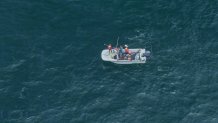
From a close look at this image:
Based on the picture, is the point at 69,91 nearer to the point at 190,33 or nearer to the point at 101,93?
the point at 101,93

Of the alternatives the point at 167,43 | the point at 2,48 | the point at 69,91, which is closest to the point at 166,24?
the point at 167,43

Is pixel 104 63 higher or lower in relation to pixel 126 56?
lower

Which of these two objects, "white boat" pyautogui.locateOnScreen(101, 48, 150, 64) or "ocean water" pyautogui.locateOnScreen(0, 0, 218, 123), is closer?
"ocean water" pyautogui.locateOnScreen(0, 0, 218, 123)

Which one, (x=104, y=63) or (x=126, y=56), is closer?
(x=126, y=56)

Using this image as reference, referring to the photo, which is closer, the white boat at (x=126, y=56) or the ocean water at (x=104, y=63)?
the ocean water at (x=104, y=63)
